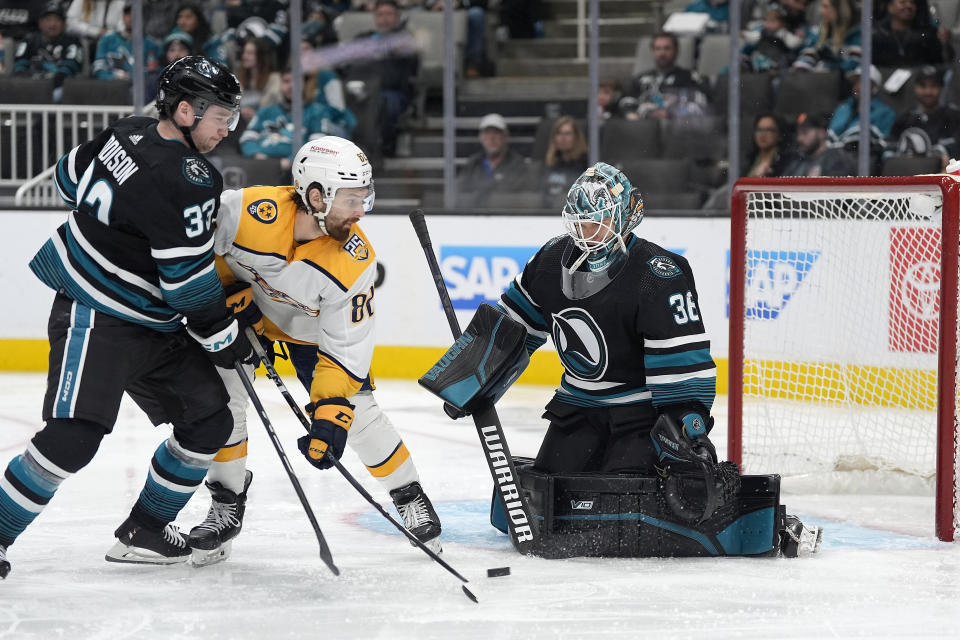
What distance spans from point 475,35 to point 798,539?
149 inches

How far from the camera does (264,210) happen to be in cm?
272

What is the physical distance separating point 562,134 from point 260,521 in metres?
3.18

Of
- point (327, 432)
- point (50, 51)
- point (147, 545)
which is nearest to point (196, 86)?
point (327, 432)

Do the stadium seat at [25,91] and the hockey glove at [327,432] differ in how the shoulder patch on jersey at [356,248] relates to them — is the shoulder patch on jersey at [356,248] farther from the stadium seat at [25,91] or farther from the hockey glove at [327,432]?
the stadium seat at [25,91]

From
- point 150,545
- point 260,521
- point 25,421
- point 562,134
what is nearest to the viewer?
point 150,545

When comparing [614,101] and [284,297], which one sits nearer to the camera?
[284,297]

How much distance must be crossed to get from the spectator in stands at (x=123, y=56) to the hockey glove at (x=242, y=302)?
12.1 ft

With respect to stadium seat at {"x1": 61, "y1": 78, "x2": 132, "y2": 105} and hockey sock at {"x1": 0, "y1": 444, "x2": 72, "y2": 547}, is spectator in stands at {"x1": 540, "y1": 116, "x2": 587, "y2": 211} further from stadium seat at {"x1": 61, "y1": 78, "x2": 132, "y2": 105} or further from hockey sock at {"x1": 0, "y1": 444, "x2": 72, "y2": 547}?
hockey sock at {"x1": 0, "y1": 444, "x2": 72, "y2": 547}

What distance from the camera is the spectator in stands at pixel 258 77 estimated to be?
6184 mm

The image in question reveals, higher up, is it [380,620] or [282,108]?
[282,108]

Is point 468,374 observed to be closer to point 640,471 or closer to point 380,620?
point 640,471

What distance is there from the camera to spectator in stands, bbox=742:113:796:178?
567 centimetres

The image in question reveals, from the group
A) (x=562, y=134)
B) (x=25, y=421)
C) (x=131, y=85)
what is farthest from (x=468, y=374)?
(x=131, y=85)

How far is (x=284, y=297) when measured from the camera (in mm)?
2768
